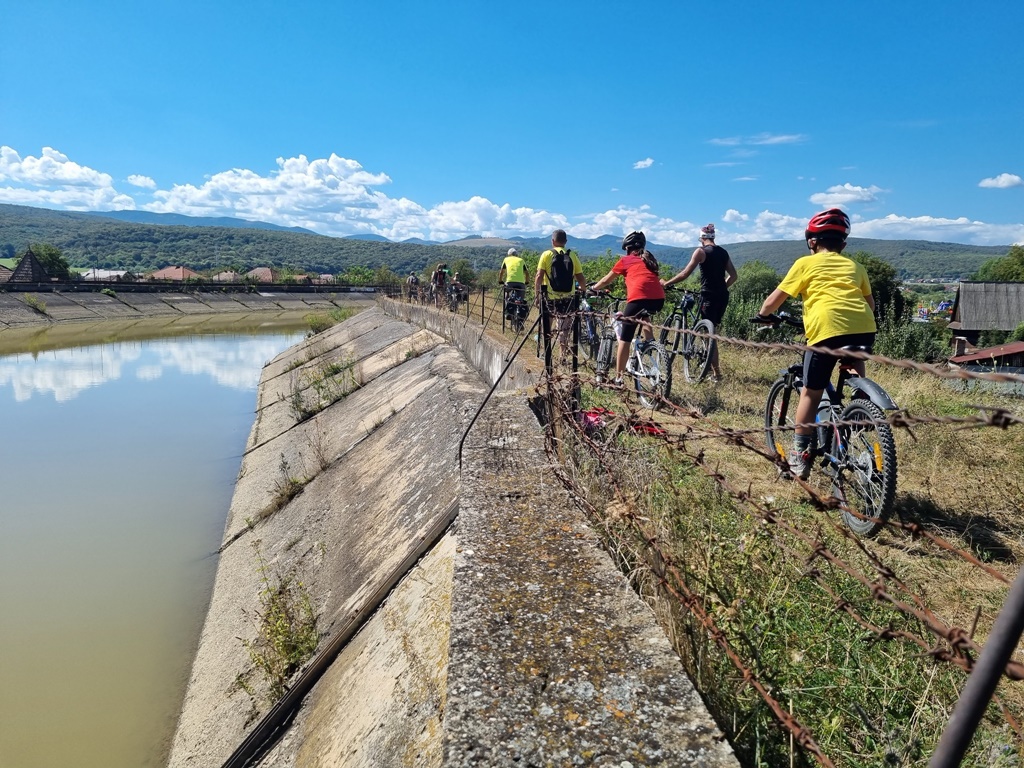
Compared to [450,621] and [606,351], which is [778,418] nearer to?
[606,351]

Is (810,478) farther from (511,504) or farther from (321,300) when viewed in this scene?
(321,300)

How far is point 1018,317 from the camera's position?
168 ft

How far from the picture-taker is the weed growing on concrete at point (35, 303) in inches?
1455

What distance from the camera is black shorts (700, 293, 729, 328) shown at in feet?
22.6

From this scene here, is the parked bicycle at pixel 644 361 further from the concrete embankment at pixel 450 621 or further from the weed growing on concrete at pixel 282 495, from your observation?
the weed growing on concrete at pixel 282 495

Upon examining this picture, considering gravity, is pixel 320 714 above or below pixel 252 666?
above

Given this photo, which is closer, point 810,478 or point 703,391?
point 810,478

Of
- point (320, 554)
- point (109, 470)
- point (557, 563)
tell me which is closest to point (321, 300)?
point (109, 470)

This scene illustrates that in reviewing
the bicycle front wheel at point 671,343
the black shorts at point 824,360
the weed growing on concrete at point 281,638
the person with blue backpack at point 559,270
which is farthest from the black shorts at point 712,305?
the weed growing on concrete at point 281,638

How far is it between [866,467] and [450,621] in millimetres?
2694

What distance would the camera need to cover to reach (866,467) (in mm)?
3707

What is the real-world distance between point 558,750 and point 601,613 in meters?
0.60

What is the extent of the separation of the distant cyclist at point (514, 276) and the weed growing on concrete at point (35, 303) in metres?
37.3

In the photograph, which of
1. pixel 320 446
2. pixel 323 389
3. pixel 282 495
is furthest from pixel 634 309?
pixel 323 389
